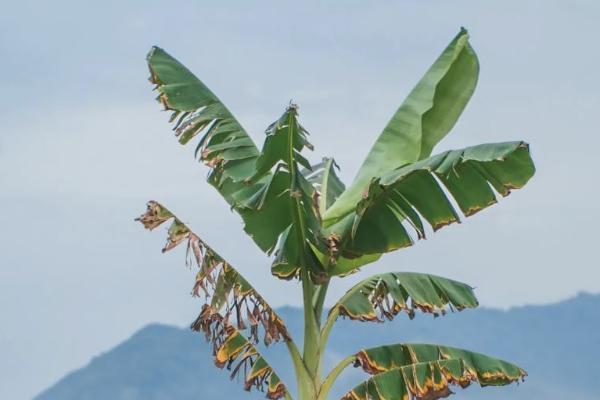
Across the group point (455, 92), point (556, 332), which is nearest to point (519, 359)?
point (556, 332)

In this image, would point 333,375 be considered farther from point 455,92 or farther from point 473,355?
point 455,92

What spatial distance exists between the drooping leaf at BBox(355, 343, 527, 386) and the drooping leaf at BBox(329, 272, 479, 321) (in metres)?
0.24

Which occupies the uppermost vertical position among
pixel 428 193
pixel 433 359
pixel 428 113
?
pixel 428 113

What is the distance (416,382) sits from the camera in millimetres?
6539

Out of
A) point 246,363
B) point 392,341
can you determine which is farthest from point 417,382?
point 392,341

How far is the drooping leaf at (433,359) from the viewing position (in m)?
6.80

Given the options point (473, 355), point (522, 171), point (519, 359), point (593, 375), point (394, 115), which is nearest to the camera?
point (522, 171)

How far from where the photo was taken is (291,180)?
6617mm

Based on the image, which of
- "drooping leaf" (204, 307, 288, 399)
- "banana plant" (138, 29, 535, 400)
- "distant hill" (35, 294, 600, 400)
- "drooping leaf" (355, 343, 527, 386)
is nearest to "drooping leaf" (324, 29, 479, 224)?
"banana plant" (138, 29, 535, 400)

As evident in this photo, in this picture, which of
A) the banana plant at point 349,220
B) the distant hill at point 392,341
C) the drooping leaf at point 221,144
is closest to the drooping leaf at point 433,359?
the banana plant at point 349,220

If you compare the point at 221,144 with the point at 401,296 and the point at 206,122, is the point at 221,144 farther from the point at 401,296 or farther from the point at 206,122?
the point at 401,296

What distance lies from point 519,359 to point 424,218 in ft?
128

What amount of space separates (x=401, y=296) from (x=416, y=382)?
74 centimetres

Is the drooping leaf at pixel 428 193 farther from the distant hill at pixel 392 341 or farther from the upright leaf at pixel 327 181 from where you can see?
the distant hill at pixel 392 341
